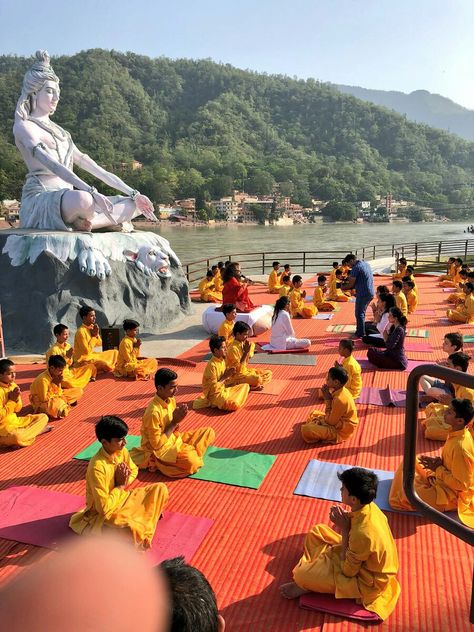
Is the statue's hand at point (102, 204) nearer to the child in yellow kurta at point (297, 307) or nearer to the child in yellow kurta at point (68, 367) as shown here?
the child in yellow kurta at point (68, 367)

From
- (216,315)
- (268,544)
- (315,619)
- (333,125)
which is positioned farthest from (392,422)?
(333,125)

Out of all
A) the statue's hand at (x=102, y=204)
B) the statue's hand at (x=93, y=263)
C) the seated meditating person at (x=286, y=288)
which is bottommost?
the seated meditating person at (x=286, y=288)

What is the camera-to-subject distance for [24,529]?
137 inches

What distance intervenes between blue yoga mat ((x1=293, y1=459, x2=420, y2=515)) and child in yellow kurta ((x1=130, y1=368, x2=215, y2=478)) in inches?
35.3

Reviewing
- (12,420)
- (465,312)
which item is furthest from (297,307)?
(12,420)

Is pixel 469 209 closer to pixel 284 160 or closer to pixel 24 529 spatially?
pixel 284 160

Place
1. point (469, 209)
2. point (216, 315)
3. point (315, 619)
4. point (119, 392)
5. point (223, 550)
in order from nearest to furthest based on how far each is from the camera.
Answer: point (315, 619)
point (223, 550)
point (119, 392)
point (216, 315)
point (469, 209)

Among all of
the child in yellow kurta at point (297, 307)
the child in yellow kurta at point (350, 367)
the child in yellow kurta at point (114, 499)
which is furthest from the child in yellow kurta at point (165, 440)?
the child in yellow kurta at point (297, 307)

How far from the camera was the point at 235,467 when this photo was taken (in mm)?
4355

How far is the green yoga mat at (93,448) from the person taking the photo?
4.62m

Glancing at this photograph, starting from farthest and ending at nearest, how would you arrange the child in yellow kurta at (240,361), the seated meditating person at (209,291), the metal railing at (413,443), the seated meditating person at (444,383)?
the seated meditating person at (209,291)
the child in yellow kurta at (240,361)
the seated meditating person at (444,383)
the metal railing at (413,443)

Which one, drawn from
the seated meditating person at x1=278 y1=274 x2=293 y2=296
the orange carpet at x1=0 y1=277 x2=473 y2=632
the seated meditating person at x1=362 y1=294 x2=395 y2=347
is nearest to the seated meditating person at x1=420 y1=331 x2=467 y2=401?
the orange carpet at x1=0 y1=277 x2=473 y2=632

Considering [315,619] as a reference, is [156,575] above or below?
above

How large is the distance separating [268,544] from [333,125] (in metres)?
→ 127
